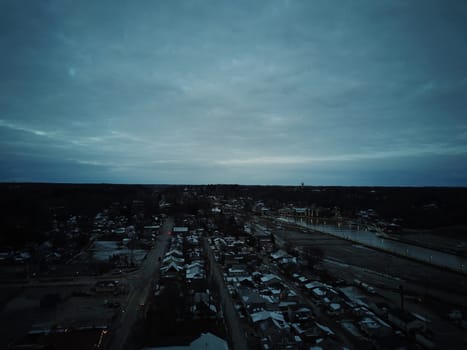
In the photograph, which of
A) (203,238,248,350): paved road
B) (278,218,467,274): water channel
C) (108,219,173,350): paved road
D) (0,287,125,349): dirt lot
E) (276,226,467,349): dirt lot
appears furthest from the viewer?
(278,218,467,274): water channel

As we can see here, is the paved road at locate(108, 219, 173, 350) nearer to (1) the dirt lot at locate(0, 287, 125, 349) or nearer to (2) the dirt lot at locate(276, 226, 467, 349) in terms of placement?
(1) the dirt lot at locate(0, 287, 125, 349)

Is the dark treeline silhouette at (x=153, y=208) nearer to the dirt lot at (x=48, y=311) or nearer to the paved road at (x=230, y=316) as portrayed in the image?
the dirt lot at (x=48, y=311)

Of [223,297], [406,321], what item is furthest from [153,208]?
[406,321]

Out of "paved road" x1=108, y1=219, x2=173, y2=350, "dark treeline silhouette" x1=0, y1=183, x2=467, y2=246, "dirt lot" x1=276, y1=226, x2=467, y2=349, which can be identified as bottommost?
"dirt lot" x1=276, y1=226, x2=467, y2=349

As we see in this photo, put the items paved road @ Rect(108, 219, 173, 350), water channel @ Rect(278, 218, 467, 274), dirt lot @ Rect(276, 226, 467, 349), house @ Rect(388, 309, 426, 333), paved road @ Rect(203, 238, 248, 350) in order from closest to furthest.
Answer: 1. paved road @ Rect(203, 238, 248, 350)
2. paved road @ Rect(108, 219, 173, 350)
3. house @ Rect(388, 309, 426, 333)
4. dirt lot @ Rect(276, 226, 467, 349)
5. water channel @ Rect(278, 218, 467, 274)

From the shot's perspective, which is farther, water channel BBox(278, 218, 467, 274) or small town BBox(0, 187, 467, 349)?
water channel BBox(278, 218, 467, 274)

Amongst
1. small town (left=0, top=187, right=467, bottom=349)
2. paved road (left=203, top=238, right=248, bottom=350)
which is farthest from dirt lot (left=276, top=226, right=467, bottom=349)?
paved road (left=203, top=238, right=248, bottom=350)

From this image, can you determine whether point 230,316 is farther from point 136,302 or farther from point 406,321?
point 406,321

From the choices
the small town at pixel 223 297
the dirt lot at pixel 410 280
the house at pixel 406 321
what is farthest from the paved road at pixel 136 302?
the dirt lot at pixel 410 280

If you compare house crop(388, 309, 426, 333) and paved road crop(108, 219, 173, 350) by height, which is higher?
house crop(388, 309, 426, 333)
